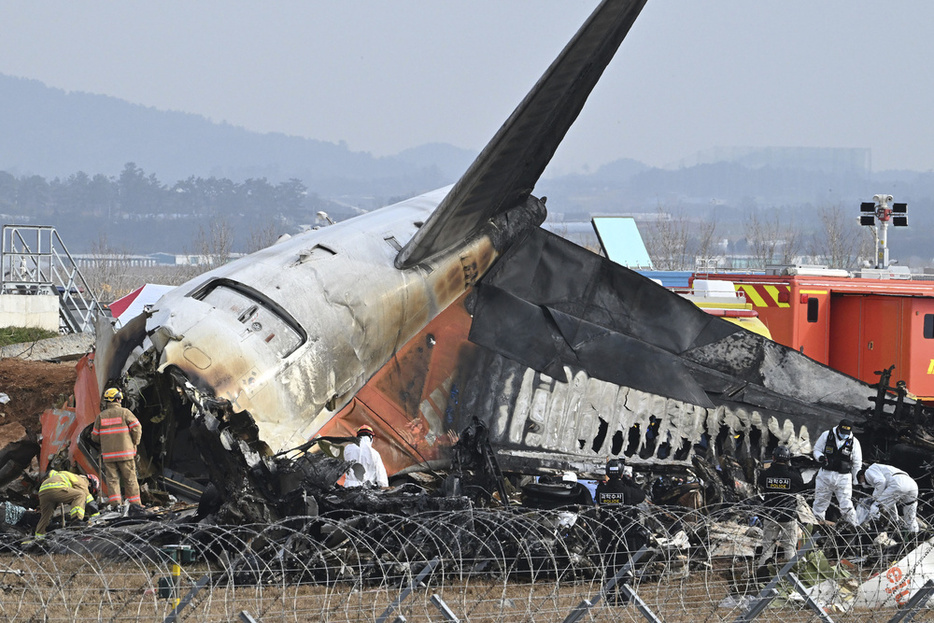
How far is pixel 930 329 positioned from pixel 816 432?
320 inches

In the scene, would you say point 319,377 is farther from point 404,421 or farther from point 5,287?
point 5,287

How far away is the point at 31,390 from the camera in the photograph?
81.0 feet

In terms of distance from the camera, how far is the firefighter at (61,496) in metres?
12.9

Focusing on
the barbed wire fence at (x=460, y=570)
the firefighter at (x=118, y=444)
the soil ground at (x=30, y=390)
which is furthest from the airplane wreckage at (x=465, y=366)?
the soil ground at (x=30, y=390)

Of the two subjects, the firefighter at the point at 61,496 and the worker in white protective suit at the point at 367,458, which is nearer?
the firefighter at the point at 61,496

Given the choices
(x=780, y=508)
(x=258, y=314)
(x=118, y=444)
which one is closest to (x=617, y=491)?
(x=780, y=508)

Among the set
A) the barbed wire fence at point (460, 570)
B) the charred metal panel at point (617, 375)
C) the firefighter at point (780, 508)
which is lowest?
the barbed wire fence at point (460, 570)

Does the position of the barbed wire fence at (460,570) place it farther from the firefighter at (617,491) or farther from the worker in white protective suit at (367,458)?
the worker in white protective suit at (367,458)

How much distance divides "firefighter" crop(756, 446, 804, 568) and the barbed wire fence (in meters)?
0.25

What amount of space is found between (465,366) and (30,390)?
41.9 feet

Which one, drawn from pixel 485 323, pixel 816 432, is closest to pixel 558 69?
pixel 485 323

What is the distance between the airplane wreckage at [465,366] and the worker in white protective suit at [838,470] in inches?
78.4

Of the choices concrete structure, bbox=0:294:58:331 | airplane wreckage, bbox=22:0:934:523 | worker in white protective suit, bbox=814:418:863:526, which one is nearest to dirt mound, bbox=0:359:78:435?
airplane wreckage, bbox=22:0:934:523

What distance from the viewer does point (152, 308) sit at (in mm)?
14727
